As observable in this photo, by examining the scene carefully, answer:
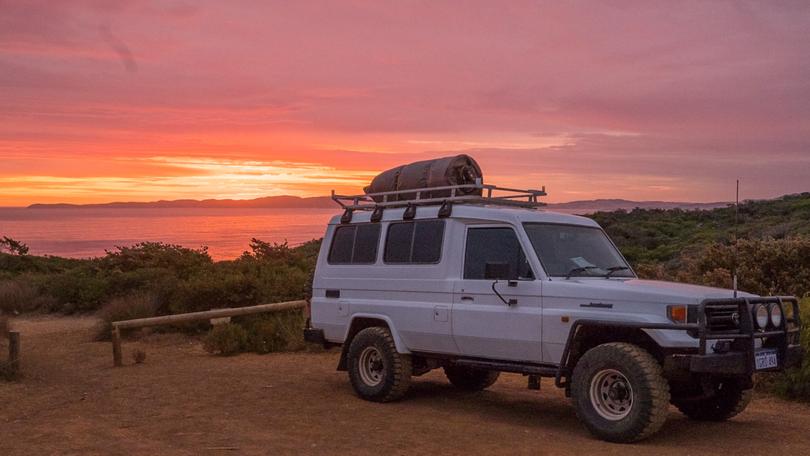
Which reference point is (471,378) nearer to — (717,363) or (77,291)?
(717,363)

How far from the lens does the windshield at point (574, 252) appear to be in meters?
9.16

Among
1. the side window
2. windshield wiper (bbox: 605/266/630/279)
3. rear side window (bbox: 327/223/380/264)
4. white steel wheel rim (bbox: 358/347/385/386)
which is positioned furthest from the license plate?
rear side window (bbox: 327/223/380/264)

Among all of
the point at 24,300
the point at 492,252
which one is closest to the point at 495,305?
the point at 492,252

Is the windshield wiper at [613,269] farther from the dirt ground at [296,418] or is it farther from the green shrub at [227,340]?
the green shrub at [227,340]

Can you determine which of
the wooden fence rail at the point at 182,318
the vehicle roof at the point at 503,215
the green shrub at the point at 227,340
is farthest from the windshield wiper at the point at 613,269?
the green shrub at the point at 227,340

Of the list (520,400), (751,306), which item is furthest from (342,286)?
(751,306)

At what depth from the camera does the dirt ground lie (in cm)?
823

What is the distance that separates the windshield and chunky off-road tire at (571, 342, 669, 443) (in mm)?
1045

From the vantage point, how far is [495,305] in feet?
30.5

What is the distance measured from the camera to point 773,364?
27.2 feet

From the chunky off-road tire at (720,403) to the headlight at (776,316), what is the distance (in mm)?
798

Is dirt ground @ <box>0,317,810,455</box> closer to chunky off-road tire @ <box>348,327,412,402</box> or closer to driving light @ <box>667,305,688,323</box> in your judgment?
chunky off-road tire @ <box>348,327,412,402</box>

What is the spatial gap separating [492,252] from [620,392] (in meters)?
2.00

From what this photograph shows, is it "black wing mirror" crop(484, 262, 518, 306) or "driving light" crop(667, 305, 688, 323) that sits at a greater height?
"black wing mirror" crop(484, 262, 518, 306)
